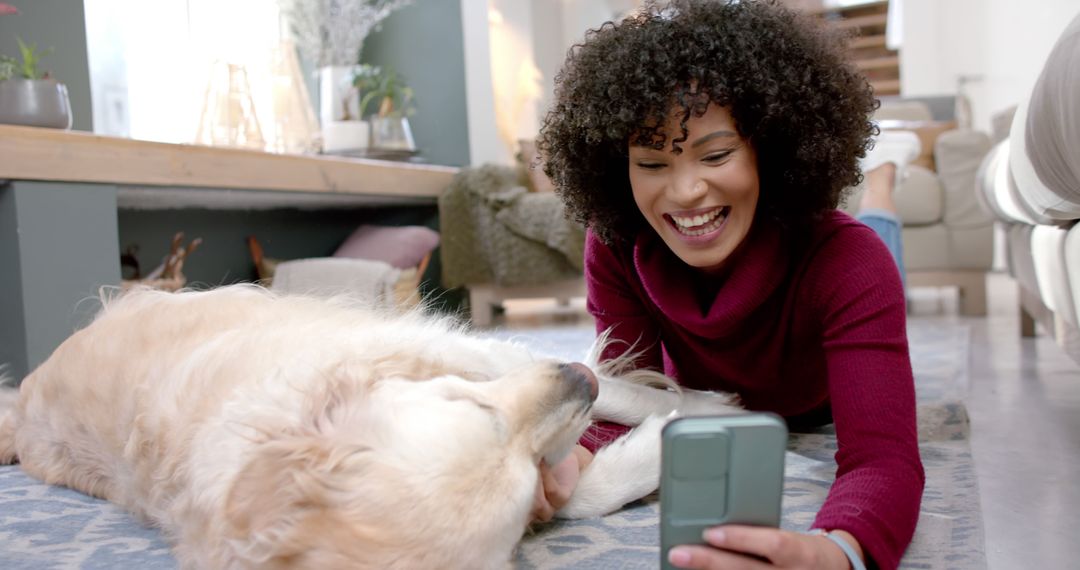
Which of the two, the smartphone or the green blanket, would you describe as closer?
the smartphone

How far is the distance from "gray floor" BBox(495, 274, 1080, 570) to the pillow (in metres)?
2.17

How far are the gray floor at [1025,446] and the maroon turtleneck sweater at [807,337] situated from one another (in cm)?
22

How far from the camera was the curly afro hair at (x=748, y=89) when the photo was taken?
122 centimetres

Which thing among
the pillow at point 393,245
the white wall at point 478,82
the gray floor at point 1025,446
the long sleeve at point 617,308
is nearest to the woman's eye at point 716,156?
the long sleeve at point 617,308

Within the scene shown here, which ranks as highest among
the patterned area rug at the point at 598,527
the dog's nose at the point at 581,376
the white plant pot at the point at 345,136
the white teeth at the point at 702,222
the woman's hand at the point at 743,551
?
the white plant pot at the point at 345,136

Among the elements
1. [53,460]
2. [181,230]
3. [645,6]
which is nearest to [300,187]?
[181,230]

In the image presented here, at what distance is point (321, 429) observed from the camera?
0.94m

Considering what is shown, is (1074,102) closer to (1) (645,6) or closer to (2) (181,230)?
(1) (645,6)

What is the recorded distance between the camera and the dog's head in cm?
84

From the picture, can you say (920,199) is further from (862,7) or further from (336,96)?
(862,7)

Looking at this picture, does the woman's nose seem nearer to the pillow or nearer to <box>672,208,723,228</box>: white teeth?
<box>672,208,723,228</box>: white teeth

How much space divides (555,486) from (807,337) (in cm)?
49

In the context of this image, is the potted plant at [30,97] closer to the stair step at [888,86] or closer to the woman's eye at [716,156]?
the woman's eye at [716,156]

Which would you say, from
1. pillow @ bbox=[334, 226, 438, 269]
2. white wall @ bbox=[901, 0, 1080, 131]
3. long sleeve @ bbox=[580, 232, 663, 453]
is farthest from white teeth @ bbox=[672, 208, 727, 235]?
white wall @ bbox=[901, 0, 1080, 131]
